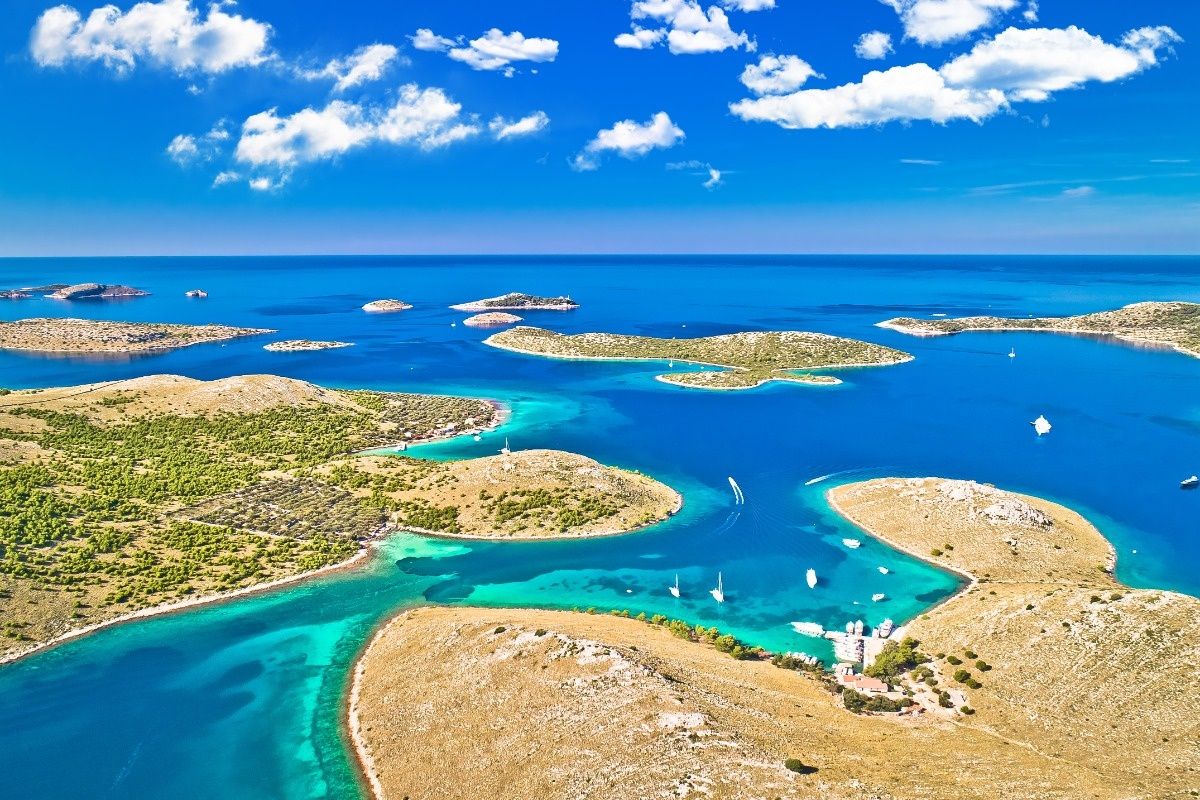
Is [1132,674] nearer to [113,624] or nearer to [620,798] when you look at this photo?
[620,798]

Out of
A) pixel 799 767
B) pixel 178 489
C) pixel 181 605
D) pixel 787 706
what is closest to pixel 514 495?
pixel 181 605

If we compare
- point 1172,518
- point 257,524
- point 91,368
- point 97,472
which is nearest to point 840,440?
point 1172,518

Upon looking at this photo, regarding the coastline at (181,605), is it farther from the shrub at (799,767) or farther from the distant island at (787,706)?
the shrub at (799,767)

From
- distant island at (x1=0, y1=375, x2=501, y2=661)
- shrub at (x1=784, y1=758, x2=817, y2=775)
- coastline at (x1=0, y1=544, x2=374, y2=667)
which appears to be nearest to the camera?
shrub at (x1=784, y1=758, x2=817, y2=775)

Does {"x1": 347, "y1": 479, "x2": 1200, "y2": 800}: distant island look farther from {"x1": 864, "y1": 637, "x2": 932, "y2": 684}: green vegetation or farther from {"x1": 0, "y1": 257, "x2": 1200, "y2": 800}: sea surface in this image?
{"x1": 0, "y1": 257, "x2": 1200, "y2": 800}: sea surface

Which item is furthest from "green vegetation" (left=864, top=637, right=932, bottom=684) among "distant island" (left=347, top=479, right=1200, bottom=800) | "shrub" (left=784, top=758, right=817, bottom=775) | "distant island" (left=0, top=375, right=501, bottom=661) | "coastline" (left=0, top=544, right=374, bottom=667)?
"coastline" (left=0, top=544, right=374, bottom=667)

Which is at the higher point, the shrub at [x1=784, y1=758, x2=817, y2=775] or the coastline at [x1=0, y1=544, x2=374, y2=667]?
the shrub at [x1=784, y1=758, x2=817, y2=775]

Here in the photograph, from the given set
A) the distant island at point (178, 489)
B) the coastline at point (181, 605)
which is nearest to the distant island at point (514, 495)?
the distant island at point (178, 489)
